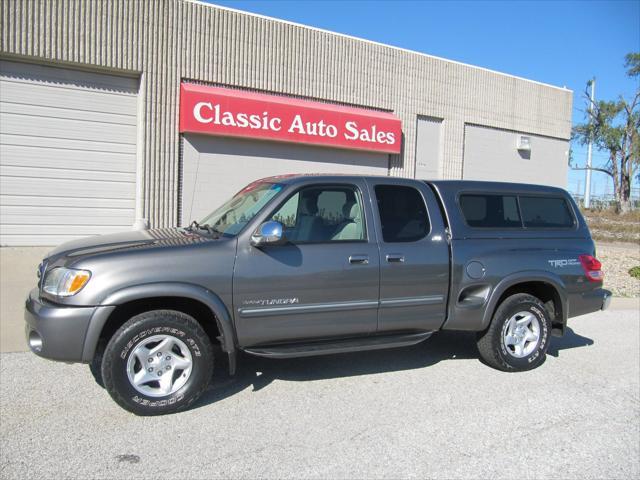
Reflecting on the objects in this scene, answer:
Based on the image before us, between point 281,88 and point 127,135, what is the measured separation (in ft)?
12.6

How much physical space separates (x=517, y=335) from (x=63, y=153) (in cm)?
989

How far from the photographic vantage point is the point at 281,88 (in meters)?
13.7

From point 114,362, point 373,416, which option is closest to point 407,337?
point 373,416

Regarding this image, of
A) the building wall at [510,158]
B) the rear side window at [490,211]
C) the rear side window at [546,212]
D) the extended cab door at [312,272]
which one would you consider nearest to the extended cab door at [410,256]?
the extended cab door at [312,272]

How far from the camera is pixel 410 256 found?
16.7 feet

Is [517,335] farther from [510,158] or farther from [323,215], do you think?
[510,158]

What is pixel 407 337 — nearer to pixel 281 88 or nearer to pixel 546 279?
pixel 546 279

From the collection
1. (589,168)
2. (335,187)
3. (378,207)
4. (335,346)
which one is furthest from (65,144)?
(589,168)

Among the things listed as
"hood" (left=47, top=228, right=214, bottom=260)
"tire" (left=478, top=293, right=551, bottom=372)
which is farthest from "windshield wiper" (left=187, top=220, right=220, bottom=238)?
"tire" (left=478, top=293, right=551, bottom=372)

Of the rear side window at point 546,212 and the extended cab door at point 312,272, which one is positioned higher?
the rear side window at point 546,212

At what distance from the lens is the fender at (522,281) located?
5469 millimetres

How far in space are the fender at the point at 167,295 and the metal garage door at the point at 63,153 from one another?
8705mm

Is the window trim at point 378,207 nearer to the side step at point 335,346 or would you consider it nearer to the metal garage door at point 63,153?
the side step at point 335,346

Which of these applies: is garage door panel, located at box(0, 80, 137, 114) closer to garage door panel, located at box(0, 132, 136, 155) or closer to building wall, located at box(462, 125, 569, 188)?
garage door panel, located at box(0, 132, 136, 155)
